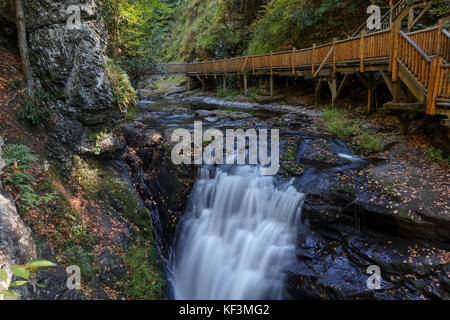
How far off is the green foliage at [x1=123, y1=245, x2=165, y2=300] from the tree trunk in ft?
17.0

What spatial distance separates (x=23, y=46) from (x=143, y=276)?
22.6 feet

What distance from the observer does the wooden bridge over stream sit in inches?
290

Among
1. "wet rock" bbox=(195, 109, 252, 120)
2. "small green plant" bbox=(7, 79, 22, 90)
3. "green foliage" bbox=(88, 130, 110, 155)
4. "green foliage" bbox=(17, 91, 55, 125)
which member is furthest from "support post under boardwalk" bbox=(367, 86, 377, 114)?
"small green plant" bbox=(7, 79, 22, 90)

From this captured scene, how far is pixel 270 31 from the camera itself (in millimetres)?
22578

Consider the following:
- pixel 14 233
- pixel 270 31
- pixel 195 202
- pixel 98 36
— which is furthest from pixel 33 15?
pixel 270 31

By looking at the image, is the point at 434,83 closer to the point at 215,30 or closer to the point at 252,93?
the point at 252,93

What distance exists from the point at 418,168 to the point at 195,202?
21.5ft

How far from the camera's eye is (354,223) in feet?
22.5

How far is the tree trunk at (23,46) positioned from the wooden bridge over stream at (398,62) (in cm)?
1061

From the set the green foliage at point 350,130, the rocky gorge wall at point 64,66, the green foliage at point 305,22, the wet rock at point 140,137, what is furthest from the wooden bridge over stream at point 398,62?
the rocky gorge wall at point 64,66

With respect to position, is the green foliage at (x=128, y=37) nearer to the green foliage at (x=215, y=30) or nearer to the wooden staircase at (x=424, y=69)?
the wooden staircase at (x=424, y=69)

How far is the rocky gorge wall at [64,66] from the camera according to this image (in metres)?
7.77

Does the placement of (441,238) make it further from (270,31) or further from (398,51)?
(270,31)

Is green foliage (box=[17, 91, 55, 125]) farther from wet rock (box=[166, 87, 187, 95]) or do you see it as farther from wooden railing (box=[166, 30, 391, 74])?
wet rock (box=[166, 87, 187, 95])
